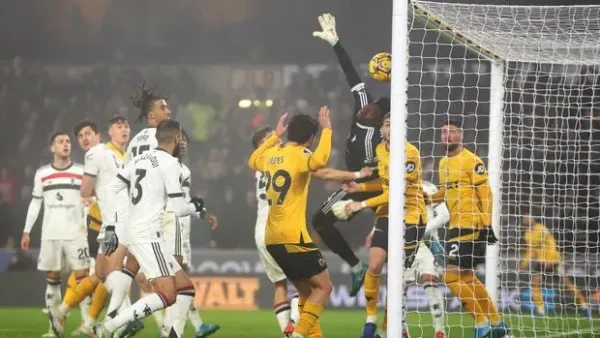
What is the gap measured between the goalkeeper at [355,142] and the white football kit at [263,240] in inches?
16.1

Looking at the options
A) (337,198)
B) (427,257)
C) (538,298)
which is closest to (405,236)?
(427,257)

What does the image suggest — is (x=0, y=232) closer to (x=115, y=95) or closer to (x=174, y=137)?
Answer: (x=115, y=95)

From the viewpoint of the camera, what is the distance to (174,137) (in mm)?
7176

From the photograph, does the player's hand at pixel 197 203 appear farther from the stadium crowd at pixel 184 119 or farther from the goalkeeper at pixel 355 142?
the stadium crowd at pixel 184 119

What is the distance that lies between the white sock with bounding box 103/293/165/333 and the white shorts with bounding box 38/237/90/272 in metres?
2.76

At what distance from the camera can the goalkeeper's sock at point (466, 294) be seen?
25.6 ft

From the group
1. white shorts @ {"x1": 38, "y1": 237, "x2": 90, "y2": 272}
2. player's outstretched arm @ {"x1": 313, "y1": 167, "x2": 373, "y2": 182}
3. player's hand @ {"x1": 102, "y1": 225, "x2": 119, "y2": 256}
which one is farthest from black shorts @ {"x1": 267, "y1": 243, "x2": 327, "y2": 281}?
white shorts @ {"x1": 38, "y1": 237, "x2": 90, "y2": 272}

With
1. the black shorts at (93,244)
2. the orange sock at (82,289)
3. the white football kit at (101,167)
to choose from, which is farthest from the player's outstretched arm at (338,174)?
the black shorts at (93,244)

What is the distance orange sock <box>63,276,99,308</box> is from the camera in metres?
8.63

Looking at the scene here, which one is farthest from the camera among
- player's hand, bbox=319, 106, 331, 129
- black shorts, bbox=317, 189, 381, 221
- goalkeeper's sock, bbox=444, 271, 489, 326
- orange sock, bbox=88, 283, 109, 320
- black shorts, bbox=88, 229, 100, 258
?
black shorts, bbox=88, 229, 100, 258

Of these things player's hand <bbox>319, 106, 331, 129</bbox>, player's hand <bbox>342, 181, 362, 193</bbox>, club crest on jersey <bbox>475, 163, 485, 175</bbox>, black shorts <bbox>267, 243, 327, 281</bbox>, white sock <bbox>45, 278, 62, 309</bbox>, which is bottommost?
white sock <bbox>45, 278, 62, 309</bbox>

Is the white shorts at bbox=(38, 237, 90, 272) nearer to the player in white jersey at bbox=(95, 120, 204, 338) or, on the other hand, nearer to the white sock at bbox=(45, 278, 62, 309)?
A: the white sock at bbox=(45, 278, 62, 309)

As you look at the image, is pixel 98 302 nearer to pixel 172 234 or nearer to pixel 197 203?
pixel 172 234

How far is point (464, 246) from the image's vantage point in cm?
791
